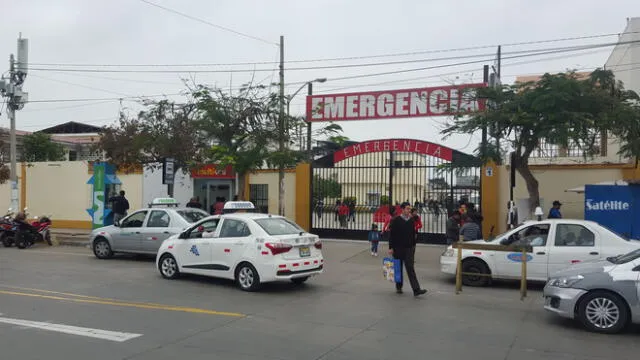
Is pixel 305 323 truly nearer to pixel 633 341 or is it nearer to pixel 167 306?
pixel 167 306

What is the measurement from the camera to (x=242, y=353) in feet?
23.2

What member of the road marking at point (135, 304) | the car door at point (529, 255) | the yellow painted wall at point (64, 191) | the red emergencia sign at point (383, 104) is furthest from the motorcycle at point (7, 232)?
the car door at point (529, 255)

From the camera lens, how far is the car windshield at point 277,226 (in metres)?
11.8

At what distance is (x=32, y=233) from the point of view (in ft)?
66.9

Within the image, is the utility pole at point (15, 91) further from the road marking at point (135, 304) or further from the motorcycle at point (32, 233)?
the road marking at point (135, 304)

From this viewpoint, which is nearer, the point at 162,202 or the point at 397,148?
the point at 162,202

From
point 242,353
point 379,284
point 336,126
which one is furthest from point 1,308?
point 336,126

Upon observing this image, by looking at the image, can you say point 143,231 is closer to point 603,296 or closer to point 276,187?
point 276,187

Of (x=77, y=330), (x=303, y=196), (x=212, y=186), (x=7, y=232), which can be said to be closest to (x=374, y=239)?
(x=303, y=196)

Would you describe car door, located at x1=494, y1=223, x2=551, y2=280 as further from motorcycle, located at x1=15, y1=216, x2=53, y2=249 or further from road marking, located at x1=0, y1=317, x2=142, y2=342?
motorcycle, located at x1=15, y1=216, x2=53, y2=249

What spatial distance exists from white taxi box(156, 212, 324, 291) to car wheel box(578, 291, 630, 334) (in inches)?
205

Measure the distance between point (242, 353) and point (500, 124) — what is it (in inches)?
440

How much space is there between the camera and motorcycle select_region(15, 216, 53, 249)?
20094mm

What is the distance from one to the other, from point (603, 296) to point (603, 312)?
222 mm
